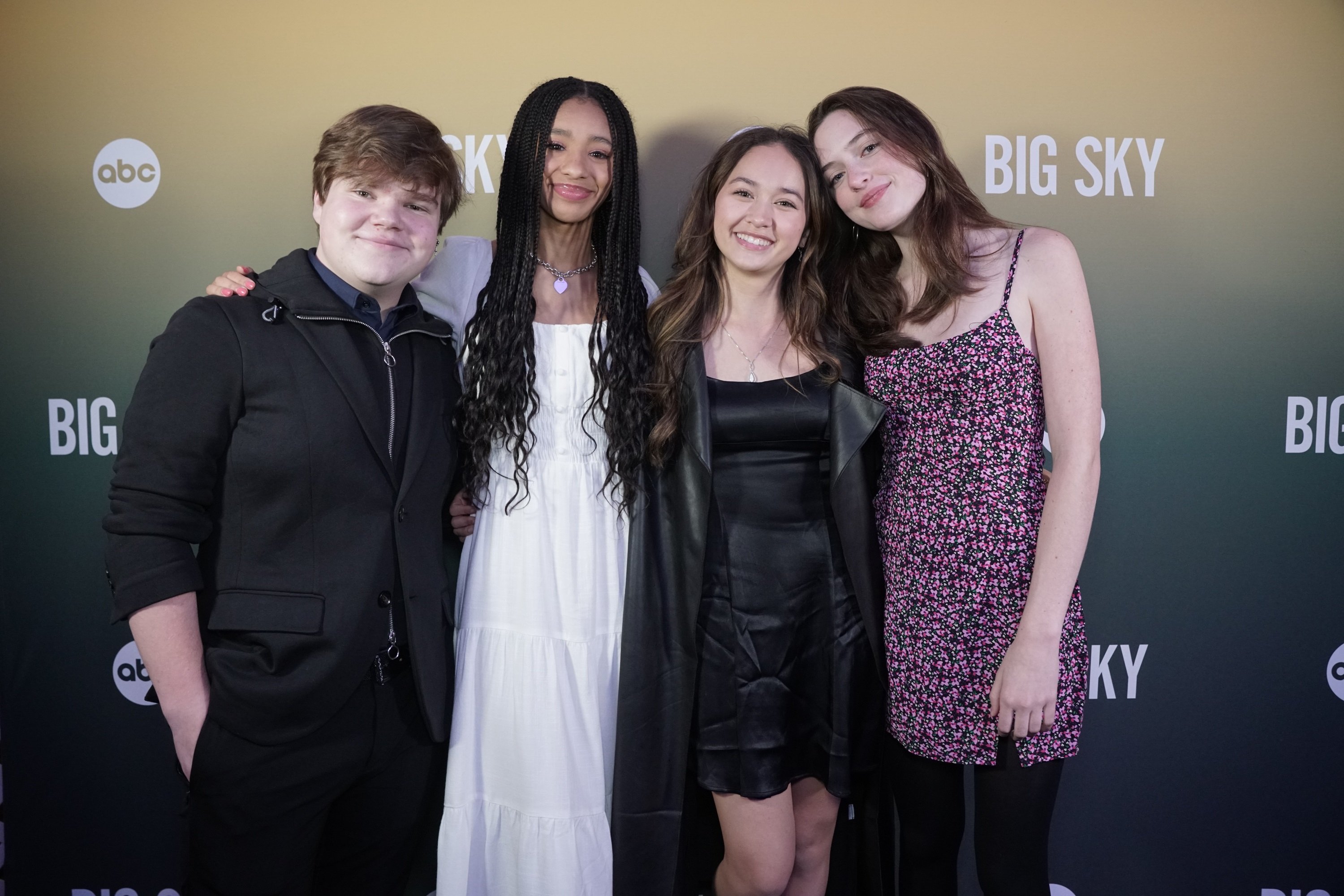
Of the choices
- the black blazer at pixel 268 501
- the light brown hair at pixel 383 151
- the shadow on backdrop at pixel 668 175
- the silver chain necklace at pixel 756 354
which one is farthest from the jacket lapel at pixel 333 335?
the shadow on backdrop at pixel 668 175

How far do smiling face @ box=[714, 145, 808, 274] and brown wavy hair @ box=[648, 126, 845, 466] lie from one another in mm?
30

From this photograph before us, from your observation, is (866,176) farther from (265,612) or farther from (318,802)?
(318,802)

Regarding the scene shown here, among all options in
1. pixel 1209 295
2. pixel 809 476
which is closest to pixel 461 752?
pixel 809 476

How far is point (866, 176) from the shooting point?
6.57 feet

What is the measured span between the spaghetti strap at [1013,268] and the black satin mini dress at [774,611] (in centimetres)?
44

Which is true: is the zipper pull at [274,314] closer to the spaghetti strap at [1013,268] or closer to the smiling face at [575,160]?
the smiling face at [575,160]

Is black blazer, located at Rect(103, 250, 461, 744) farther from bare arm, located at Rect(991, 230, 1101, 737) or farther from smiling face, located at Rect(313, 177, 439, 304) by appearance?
bare arm, located at Rect(991, 230, 1101, 737)

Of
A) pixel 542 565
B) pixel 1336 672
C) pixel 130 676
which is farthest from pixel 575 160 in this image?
pixel 1336 672

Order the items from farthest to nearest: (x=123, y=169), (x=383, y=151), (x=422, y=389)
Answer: (x=123, y=169) → (x=422, y=389) → (x=383, y=151)

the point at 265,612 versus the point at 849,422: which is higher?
the point at 849,422

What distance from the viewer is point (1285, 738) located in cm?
270

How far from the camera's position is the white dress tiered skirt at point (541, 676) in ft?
6.35

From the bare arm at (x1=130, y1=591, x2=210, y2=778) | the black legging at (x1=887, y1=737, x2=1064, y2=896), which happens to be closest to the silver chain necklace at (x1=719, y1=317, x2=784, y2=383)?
the black legging at (x1=887, y1=737, x2=1064, y2=896)

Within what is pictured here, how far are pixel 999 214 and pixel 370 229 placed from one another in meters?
1.86
